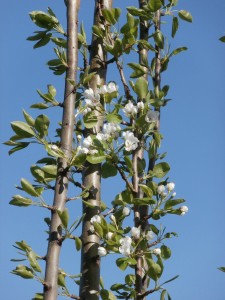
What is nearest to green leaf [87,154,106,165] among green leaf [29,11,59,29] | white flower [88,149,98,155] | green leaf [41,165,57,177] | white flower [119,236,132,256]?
white flower [88,149,98,155]

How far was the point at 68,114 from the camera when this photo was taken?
3.85ft

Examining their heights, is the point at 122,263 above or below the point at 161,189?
below

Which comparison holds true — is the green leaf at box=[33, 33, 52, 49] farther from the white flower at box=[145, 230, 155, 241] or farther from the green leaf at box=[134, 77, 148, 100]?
the white flower at box=[145, 230, 155, 241]

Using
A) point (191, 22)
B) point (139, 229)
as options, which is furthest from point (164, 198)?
point (191, 22)

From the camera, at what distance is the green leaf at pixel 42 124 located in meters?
1.16

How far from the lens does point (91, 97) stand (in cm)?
134

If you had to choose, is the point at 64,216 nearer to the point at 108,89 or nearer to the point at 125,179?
the point at 125,179

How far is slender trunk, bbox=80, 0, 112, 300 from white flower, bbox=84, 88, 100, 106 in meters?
0.04

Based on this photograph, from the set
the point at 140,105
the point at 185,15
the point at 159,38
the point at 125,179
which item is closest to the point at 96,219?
the point at 125,179

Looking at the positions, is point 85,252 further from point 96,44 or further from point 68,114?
point 96,44

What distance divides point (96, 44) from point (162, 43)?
0.21 metres

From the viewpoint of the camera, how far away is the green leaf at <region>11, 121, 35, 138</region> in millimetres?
1179

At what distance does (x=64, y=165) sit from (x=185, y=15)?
716mm

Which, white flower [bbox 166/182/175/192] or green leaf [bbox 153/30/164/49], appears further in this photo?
green leaf [bbox 153/30/164/49]
